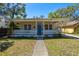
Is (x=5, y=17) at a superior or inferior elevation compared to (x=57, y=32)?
superior

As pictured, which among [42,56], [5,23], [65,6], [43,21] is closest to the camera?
[42,56]

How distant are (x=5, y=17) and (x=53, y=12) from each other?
342 centimetres

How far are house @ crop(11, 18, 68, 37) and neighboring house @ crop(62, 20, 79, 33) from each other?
0.55 metres

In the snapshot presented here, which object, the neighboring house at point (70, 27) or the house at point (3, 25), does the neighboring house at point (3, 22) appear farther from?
the neighboring house at point (70, 27)

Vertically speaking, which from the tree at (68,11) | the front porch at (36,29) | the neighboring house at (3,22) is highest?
the tree at (68,11)

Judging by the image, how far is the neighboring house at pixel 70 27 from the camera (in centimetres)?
1717

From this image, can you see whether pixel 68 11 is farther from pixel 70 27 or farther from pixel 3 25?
pixel 3 25

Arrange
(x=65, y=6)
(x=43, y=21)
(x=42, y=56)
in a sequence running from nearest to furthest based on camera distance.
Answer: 1. (x=42, y=56)
2. (x=65, y=6)
3. (x=43, y=21)

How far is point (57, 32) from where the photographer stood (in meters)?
17.7

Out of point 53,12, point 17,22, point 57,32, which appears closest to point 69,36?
point 57,32

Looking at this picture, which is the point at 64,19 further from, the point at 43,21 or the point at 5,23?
the point at 5,23

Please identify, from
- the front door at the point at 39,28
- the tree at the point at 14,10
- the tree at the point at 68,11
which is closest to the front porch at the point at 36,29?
the front door at the point at 39,28

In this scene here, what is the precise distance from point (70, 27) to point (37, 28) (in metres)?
2.81

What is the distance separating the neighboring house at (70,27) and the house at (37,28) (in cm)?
55
